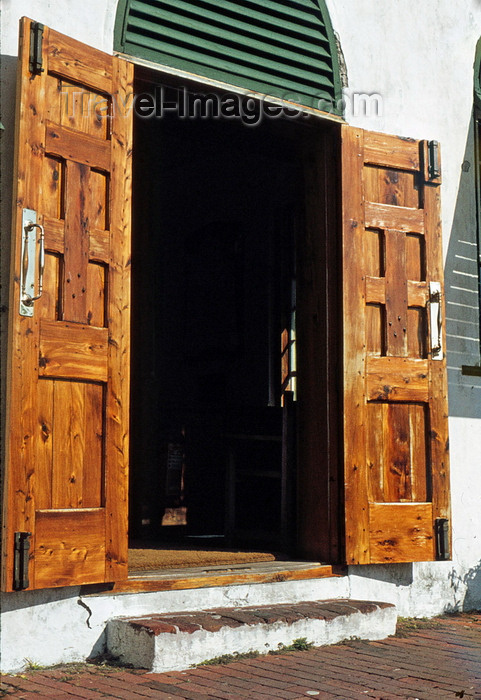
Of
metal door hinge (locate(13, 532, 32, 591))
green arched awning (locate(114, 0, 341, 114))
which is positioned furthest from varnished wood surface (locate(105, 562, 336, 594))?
green arched awning (locate(114, 0, 341, 114))

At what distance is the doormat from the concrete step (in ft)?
1.72

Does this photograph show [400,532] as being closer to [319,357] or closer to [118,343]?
[319,357]

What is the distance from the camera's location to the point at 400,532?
17.5ft

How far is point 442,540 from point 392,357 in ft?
3.81

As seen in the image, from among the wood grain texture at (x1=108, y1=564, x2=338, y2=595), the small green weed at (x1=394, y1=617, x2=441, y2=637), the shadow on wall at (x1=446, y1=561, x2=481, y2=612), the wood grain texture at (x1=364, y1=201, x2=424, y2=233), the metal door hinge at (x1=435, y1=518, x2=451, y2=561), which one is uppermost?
the wood grain texture at (x1=364, y1=201, x2=424, y2=233)

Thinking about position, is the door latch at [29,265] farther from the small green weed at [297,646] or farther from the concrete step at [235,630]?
the small green weed at [297,646]

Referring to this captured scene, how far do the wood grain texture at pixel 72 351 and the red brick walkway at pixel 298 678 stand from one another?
1.34m

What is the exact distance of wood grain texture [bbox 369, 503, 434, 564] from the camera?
5.26 metres

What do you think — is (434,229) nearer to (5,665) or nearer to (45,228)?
(45,228)

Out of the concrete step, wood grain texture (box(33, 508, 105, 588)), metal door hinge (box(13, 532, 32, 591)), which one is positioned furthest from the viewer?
the concrete step

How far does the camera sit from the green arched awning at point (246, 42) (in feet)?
15.6

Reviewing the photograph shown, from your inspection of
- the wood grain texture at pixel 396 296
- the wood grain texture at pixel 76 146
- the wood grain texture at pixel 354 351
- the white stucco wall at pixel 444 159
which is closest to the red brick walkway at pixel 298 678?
the white stucco wall at pixel 444 159

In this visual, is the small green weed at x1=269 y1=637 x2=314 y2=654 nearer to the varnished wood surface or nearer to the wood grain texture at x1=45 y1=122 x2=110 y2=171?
the varnished wood surface

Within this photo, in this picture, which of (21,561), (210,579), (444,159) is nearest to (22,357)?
(21,561)
